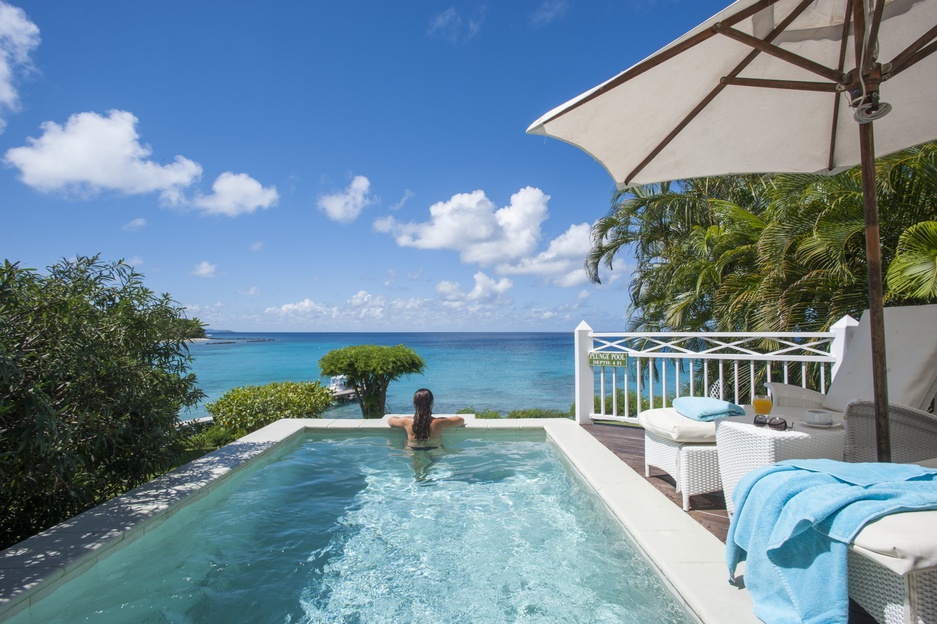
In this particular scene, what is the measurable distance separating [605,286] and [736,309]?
5247mm

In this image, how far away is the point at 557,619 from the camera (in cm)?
232

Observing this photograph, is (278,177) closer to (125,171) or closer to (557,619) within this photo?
(125,171)

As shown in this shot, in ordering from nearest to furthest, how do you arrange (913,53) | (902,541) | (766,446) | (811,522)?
1. (902,541)
2. (811,522)
3. (913,53)
4. (766,446)

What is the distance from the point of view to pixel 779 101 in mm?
3477

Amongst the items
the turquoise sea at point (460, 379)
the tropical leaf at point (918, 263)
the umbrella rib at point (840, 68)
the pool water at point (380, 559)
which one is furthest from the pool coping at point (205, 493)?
the turquoise sea at point (460, 379)

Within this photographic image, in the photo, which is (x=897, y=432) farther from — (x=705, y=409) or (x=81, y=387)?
(x=81, y=387)

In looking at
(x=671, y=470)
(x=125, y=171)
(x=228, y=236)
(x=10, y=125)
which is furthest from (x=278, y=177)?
(x=671, y=470)

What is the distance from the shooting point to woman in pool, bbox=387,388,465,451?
5.41 meters

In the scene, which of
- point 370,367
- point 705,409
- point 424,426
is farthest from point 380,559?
point 370,367

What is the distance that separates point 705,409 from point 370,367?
6.40 metres

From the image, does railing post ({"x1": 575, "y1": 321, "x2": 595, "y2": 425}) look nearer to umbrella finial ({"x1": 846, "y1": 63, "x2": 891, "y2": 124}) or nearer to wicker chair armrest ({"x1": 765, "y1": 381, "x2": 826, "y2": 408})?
wicker chair armrest ({"x1": 765, "y1": 381, "x2": 826, "y2": 408})

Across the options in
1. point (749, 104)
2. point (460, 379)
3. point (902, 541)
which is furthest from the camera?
point (460, 379)

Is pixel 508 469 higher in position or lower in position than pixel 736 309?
lower

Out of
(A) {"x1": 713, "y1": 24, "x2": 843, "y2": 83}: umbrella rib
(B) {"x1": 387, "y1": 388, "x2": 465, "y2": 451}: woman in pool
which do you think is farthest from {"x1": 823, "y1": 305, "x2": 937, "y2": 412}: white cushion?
(B) {"x1": 387, "y1": 388, "x2": 465, "y2": 451}: woman in pool
